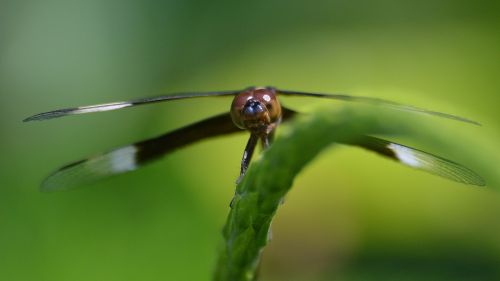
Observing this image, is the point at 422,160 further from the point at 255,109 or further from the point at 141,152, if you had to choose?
the point at 141,152

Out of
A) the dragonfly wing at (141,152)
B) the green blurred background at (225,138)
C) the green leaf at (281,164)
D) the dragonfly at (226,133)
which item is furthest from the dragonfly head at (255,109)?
the green leaf at (281,164)

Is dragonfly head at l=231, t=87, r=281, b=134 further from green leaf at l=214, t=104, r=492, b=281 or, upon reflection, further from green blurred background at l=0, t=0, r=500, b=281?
green leaf at l=214, t=104, r=492, b=281

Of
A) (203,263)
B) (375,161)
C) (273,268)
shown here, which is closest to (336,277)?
(203,263)

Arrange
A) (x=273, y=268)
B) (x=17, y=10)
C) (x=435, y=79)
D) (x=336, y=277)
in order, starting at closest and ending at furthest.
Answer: (x=336, y=277) → (x=273, y=268) → (x=435, y=79) → (x=17, y=10)

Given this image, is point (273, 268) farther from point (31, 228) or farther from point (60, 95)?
point (60, 95)

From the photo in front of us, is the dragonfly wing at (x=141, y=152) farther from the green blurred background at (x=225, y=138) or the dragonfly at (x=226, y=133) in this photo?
the green blurred background at (x=225, y=138)
